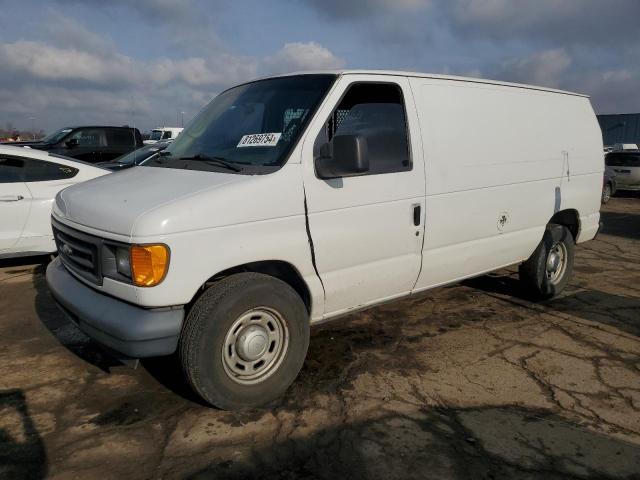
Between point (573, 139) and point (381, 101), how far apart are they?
2.64 metres

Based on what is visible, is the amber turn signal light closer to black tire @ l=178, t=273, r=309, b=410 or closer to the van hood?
the van hood

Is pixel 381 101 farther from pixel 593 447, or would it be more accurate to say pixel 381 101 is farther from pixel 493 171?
pixel 593 447

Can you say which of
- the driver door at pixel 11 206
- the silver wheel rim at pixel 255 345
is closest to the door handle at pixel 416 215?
the silver wheel rim at pixel 255 345

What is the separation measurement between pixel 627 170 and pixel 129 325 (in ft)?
60.1

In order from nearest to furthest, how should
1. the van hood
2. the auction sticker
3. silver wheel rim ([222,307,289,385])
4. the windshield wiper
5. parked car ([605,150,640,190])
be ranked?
1. the van hood
2. silver wheel rim ([222,307,289,385])
3. the windshield wiper
4. the auction sticker
5. parked car ([605,150,640,190])

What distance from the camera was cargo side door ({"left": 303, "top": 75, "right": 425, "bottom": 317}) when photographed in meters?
3.36

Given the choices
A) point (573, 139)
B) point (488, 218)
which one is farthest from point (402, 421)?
point (573, 139)

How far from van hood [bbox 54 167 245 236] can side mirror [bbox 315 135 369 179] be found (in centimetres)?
51

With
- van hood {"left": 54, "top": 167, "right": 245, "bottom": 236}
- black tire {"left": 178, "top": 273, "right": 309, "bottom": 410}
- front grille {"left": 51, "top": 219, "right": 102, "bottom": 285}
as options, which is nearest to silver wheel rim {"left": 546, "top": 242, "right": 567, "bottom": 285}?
black tire {"left": 178, "top": 273, "right": 309, "bottom": 410}

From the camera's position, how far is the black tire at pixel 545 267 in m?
5.27

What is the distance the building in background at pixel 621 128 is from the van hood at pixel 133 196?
3959cm

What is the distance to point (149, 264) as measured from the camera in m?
2.75

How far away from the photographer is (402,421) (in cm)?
317

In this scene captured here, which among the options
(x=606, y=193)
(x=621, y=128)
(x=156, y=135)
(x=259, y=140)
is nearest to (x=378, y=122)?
(x=259, y=140)
